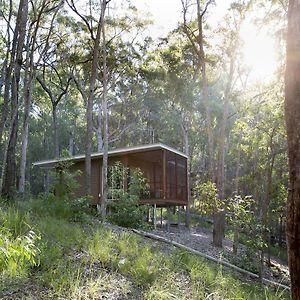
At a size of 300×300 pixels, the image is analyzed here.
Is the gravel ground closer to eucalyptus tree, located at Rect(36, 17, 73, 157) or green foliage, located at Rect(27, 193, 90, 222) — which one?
green foliage, located at Rect(27, 193, 90, 222)

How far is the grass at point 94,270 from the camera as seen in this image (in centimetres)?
373

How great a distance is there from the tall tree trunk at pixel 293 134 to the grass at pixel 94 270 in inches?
76.9

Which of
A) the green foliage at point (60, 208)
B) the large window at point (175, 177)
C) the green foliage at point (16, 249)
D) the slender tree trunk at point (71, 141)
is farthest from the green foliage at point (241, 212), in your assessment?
the slender tree trunk at point (71, 141)

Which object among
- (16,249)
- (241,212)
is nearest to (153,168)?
(241,212)

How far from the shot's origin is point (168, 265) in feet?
19.0

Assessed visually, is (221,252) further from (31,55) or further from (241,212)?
(31,55)

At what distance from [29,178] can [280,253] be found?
64.1 ft

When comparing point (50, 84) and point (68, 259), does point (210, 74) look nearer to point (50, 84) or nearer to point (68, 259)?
point (50, 84)

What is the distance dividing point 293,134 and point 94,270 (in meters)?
3.18

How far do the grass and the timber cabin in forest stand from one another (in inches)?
348

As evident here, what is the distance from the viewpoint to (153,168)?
18609 mm

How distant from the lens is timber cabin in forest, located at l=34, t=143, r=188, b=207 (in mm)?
15656

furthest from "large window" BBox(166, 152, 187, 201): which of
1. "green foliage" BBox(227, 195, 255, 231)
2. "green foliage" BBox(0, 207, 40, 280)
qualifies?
"green foliage" BBox(0, 207, 40, 280)

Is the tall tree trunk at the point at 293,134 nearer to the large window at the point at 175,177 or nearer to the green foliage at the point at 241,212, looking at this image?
the green foliage at the point at 241,212
